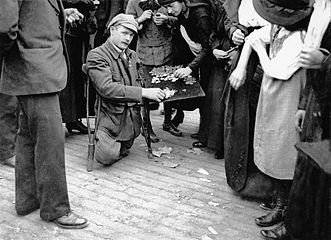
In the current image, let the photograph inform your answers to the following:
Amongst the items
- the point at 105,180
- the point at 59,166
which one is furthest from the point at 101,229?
the point at 105,180

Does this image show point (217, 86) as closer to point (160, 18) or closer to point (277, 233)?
point (160, 18)

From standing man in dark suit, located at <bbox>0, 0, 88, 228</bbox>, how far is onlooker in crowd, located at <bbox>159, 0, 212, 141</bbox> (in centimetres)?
178

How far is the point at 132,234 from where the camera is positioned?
404cm

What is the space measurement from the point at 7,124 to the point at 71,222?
5.04 feet

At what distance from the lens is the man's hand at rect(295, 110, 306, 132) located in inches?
145

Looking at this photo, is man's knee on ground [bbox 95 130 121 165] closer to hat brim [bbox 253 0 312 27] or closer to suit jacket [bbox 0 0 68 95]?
suit jacket [bbox 0 0 68 95]

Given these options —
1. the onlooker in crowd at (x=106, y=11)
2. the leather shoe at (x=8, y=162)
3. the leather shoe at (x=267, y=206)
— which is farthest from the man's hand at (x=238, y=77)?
the onlooker in crowd at (x=106, y=11)

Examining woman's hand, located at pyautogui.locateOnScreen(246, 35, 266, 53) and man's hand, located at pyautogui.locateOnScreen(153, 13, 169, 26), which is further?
man's hand, located at pyautogui.locateOnScreen(153, 13, 169, 26)

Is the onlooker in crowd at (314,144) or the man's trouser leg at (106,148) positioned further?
the man's trouser leg at (106,148)

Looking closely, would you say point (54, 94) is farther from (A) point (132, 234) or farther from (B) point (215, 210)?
(B) point (215, 210)

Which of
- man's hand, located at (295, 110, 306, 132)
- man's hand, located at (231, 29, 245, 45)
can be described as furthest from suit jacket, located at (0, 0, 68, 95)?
man's hand, located at (295, 110, 306, 132)

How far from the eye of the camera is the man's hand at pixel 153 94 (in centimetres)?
520

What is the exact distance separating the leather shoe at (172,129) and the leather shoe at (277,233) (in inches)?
98.6

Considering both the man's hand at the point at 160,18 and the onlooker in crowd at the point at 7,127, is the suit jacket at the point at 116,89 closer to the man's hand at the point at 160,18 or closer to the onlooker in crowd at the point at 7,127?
the man's hand at the point at 160,18
